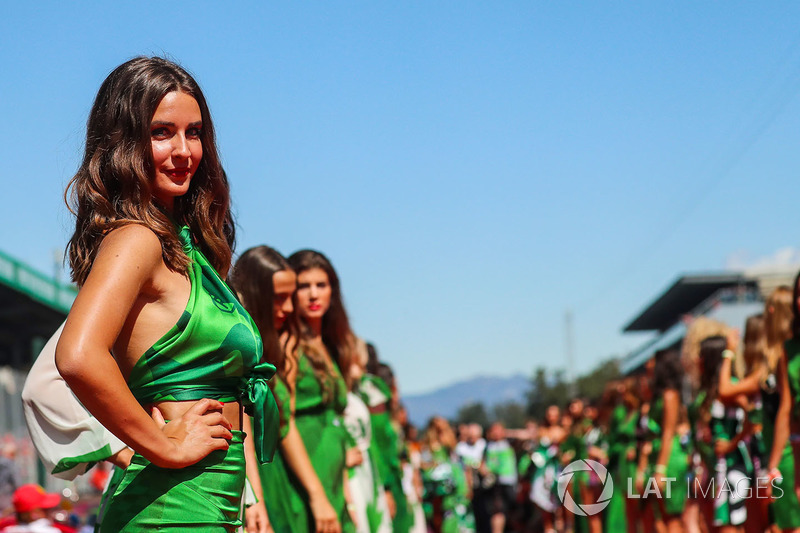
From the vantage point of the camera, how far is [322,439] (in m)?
5.14

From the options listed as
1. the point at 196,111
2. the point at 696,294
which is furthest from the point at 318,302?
the point at 696,294

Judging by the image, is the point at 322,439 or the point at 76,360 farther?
the point at 322,439

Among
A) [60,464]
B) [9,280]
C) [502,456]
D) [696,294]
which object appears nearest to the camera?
[60,464]

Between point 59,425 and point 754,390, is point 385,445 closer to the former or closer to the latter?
point 754,390

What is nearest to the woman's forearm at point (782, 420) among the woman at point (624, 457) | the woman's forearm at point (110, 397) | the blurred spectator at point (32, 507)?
the blurred spectator at point (32, 507)

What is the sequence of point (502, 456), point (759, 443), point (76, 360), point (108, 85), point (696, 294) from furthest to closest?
point (696, 294) → point (502, 456) → point (759, 443) → point (108, 85) → point (76, 360)

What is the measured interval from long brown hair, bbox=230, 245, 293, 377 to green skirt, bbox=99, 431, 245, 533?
2.29 metres

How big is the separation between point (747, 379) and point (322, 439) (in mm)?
3625

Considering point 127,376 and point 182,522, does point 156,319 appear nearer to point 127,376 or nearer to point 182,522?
point 127,376

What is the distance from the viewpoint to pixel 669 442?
970 cm

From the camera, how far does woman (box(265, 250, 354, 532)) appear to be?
4691 mm

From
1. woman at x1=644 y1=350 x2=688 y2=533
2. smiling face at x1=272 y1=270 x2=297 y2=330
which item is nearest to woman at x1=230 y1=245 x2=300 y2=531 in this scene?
smiling face at x1=272 y1=270 x2=297 y2=330

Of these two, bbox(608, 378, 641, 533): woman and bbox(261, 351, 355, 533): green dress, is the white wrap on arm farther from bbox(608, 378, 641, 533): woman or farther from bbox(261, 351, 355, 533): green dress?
bbox(608, 378, 641, 533): woman

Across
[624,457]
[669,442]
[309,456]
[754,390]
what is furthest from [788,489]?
[624,457]
